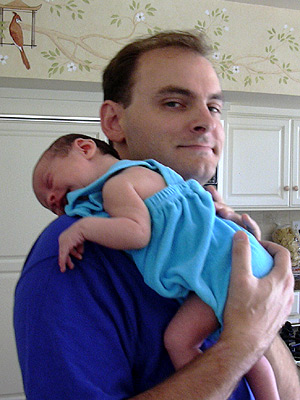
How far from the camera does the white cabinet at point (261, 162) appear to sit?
11.6 ft

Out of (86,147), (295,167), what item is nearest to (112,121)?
(86,147)

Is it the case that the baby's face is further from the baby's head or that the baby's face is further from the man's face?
the man's face

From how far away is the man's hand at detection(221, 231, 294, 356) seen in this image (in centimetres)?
80

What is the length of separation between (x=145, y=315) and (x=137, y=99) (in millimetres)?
512

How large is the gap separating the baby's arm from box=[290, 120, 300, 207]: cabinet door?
121 inches

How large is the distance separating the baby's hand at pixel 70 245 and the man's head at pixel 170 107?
339mm

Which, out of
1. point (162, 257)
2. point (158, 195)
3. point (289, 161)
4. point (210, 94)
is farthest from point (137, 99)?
point (289, 161)

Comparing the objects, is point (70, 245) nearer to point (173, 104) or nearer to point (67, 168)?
point (67, 168)

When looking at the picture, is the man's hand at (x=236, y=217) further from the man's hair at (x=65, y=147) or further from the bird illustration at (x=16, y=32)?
the bird illustration at (x=16, y=32)

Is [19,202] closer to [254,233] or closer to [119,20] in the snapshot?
[119,20]

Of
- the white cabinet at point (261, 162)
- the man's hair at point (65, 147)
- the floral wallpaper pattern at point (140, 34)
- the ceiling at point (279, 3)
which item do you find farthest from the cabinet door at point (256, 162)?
the man's hair at point (65, 147)

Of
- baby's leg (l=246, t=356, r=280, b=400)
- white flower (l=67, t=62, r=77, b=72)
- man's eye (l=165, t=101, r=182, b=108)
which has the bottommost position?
baby's leg (l=246, t=356, r=280, b=400)

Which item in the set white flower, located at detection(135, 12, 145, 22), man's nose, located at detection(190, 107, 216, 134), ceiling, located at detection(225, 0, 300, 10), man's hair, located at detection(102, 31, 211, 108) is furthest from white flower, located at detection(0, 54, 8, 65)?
man's nose, located at detection(190, 107, 216, 134)

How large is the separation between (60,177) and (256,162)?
9.34ft
